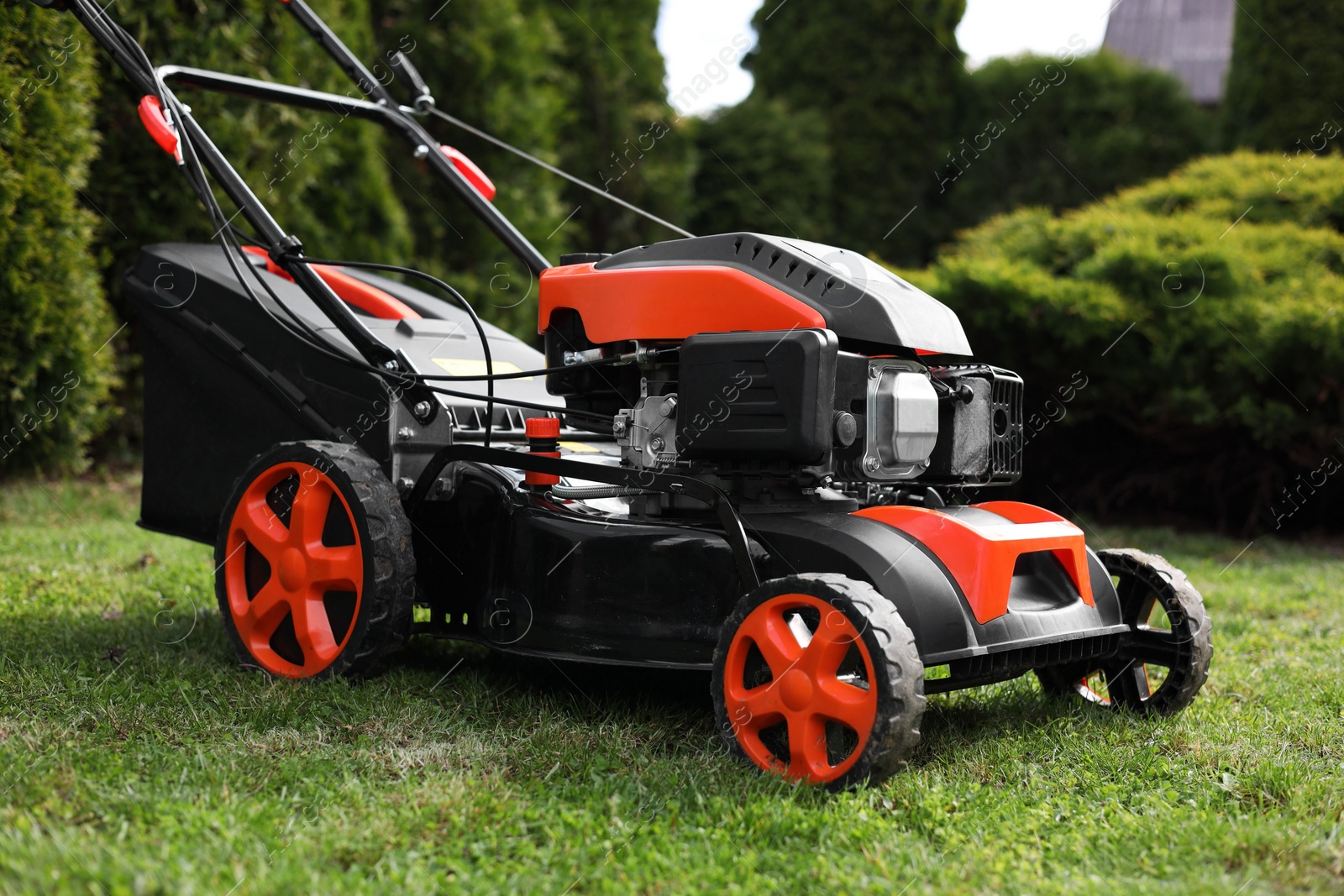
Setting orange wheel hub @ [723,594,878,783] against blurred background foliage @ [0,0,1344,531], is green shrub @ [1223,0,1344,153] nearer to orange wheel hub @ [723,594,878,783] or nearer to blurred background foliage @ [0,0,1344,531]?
blurred background foliage @ [0,0,1344,531]

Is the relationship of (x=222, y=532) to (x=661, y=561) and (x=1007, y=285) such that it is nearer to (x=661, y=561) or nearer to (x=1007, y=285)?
(x=661, y=561)

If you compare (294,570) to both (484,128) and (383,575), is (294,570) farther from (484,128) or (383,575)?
(484,128)

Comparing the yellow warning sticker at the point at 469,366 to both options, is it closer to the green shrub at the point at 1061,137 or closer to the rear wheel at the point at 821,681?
the rear wheel at the point at 821,681

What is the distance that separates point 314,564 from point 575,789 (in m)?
0.99

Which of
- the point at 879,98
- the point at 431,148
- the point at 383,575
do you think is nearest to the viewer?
the point at 383,575

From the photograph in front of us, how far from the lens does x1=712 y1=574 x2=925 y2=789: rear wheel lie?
6.91 ft

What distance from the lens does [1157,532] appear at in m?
6.23

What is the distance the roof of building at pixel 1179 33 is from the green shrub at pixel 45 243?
722 inches

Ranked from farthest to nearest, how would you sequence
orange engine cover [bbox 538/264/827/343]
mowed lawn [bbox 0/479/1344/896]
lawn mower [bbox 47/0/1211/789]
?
1. orange engine cover [bbox 538/264/827/343]
2. lawn mower [bbox 47/0/1211/789]
3. mowed lawn [bbox 0/479/1344/896]

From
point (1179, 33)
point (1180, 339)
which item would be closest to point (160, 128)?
point (1180, 339)

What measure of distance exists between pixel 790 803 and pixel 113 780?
1170 mm

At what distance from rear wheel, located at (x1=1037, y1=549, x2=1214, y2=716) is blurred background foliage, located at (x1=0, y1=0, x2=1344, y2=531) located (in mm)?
3287

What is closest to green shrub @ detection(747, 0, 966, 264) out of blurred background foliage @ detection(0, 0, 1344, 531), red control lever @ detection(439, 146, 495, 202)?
blurred background foliage @ detection(0, 0, 1344, 531)

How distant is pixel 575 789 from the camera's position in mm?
2184
